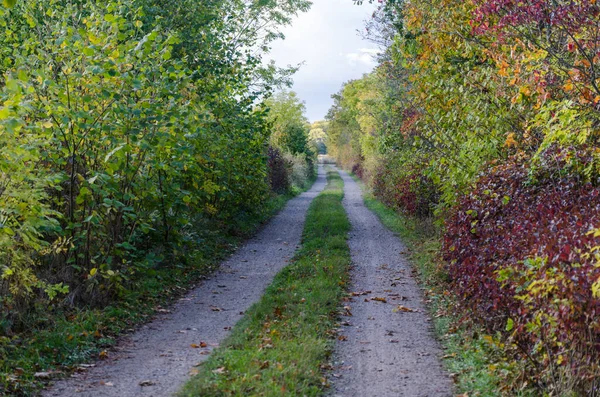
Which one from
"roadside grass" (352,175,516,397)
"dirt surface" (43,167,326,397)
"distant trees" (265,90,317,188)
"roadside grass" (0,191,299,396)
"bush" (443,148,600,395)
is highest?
"distant trees" (265,90,317,188)

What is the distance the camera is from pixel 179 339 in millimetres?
8172

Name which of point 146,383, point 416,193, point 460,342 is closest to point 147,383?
point 146,383

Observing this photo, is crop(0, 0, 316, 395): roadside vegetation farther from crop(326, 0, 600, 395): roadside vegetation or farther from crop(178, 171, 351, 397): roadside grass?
crop(326, 0, 600, 395): roadside vegetation

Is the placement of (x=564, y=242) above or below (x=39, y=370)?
above

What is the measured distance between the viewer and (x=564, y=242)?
5523 mm

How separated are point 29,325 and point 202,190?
323 inches

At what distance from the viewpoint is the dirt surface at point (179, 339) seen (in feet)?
20.5

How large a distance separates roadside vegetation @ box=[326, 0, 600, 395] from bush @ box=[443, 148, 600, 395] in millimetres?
17

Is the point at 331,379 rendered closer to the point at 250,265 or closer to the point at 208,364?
the point at 208,364

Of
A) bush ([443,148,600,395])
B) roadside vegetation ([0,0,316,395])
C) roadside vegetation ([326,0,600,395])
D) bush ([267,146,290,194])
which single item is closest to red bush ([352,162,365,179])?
bush ([267,146,290,194])

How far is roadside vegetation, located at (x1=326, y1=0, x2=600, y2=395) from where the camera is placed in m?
5.19

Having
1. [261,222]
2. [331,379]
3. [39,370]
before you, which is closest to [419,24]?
[331,379]

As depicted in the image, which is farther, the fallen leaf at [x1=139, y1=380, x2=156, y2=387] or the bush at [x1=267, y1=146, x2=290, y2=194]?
the bush at [x1=267, y1=146, x2=290, y2=194]

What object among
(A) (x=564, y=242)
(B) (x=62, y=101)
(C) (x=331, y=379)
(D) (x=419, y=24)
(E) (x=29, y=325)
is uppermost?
(D) (x=419, y=24)
